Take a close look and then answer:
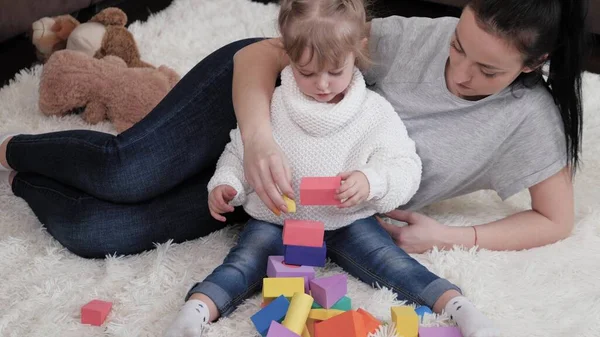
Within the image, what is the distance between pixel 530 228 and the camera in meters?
1.39

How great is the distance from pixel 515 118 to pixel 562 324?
1.20 ft

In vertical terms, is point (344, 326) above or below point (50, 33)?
below

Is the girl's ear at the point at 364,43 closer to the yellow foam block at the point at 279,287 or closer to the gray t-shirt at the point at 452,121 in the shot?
the gray t-shirt at the point at 452,121

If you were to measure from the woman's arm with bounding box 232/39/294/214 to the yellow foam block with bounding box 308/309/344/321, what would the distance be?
167 millimetres

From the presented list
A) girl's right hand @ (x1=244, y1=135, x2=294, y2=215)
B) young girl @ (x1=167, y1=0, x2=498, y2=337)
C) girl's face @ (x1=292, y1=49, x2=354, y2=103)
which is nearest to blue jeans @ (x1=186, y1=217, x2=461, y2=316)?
young girl @ (x1=167, y1=0, x2=498, y2=337)

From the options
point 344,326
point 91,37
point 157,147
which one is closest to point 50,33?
point 91,37

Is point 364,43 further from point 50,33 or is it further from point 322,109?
point 50,33

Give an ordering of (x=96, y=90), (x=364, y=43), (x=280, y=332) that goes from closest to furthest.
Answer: (x=280, y=332) → (x=364, y=43) → (x=96, y=90)

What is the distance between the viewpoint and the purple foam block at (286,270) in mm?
1228

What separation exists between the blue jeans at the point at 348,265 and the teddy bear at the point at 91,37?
37.5 inches

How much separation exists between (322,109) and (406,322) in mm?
380

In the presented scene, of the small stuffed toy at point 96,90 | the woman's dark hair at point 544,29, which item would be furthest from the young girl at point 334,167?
the small stuffed toy at point 96,90

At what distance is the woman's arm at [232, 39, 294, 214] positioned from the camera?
1.21 metres

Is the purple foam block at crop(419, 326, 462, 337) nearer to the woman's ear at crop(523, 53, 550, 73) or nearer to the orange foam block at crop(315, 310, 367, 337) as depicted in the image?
the orange foam block at crop(315, 310, 367, 337)
